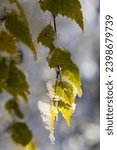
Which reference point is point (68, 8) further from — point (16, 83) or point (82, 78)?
point (82, 78)

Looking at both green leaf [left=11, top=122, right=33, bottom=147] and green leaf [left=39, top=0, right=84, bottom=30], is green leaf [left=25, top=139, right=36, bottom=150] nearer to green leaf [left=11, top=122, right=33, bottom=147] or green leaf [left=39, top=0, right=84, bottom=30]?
green leaf [left=11, top=122, right=33, bottom=147]

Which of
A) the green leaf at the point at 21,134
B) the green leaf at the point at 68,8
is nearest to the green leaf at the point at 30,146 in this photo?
the green leaf at the point at 21,134

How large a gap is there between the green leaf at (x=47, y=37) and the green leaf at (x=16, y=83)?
5 centimetres

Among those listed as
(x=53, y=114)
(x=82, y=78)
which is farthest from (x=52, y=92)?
(x=82, y=78)

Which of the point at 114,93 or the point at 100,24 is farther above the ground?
the point at 100,24

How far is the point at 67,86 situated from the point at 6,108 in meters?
0.07

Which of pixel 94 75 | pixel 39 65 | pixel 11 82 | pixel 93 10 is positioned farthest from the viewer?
pixel 94 75

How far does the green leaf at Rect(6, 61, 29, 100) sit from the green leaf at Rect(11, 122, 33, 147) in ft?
0.07

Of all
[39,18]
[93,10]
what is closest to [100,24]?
[93,10]

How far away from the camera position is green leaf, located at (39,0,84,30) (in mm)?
294

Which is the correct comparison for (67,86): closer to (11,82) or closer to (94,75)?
(11,82)

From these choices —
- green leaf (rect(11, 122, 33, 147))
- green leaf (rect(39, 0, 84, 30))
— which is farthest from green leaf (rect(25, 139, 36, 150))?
green leaf (rect(39, 0, 84, 30))

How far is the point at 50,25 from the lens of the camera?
1.07 feet

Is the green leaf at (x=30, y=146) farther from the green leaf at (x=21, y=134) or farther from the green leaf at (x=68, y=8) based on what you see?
the green leaf at (x=68, y=8)
